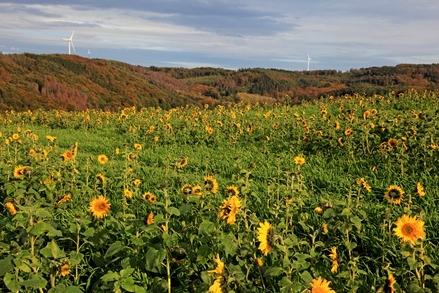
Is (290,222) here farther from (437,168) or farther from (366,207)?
(437,168)

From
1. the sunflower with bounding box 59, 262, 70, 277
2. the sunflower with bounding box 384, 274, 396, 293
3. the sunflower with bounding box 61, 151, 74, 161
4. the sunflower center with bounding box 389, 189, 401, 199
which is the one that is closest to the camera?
the sunflower with bounding box 384, 274, 396, 293

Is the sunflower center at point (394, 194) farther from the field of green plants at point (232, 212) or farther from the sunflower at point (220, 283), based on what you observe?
the sunflower at point (220, 283)

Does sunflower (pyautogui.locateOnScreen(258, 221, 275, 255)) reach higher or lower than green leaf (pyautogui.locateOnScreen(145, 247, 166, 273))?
higher

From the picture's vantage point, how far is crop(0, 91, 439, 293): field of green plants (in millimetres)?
2191

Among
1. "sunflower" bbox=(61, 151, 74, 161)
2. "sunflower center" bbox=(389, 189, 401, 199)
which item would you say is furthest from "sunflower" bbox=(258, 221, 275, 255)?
"sunflower" bbox=(61, 151, 74, 161)

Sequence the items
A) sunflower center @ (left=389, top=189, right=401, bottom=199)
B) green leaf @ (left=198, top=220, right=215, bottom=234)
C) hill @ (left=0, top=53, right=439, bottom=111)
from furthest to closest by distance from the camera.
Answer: hill @ (left=0, top=53, right=439, bottom=111) < sunflower center @ (left=389, top=189, right=401, bottom=199) < green leaf @ (left=198, top=220, right=215, bottom=234)

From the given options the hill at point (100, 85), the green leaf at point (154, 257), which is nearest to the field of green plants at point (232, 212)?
the green leaf at point (154, 257)

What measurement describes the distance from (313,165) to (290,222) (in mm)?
2567

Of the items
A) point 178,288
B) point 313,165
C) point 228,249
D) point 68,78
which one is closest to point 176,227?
point 178,288

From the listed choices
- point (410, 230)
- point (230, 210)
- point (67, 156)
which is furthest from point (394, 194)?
point (67, 156)

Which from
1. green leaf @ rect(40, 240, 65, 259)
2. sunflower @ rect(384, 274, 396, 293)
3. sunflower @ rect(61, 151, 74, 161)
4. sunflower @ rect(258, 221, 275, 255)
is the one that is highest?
sunflower @ rect(258, 221, 275, 255)

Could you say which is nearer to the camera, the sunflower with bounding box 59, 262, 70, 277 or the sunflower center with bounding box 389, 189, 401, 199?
the sunflower with bounding box 59, 262, 70, 277

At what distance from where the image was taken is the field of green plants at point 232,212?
219 centimetres

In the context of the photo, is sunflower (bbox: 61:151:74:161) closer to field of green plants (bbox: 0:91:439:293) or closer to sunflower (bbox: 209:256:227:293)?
field of green plants (bbox: 0:91:439:293)
